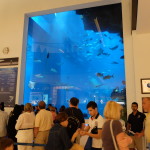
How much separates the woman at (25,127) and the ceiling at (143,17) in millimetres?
3051

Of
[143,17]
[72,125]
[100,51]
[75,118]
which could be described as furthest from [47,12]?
[72,125]

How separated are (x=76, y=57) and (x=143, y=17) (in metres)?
3.99

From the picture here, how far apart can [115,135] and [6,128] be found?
150 inches

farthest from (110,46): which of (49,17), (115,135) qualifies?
(115,135)

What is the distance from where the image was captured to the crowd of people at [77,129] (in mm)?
1749

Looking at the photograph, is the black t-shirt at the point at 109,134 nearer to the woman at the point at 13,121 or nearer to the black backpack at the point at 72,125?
the black backpack at the point at 72,125

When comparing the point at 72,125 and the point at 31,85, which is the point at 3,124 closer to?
the point at 72,125

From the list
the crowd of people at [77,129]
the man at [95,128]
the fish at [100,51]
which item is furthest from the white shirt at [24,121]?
the fish at [100,51]

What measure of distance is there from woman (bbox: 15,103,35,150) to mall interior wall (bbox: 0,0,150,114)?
2810 millimetres

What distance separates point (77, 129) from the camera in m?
2.73

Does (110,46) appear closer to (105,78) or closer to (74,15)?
(105,78)

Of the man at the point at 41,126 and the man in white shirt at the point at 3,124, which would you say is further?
the man in white shirt at the point at 3,124

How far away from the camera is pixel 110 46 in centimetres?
733

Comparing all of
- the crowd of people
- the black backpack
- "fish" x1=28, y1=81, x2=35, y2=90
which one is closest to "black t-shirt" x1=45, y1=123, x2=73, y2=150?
the crowd of people
